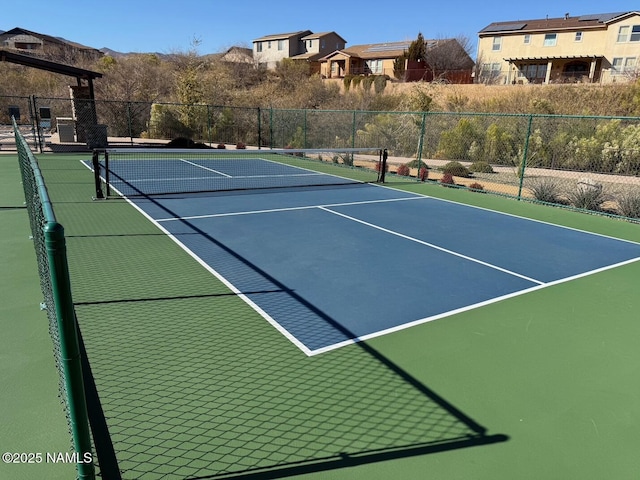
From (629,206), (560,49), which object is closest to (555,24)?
(560,49)

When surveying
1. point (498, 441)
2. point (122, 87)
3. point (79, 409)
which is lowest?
point (498, 441)

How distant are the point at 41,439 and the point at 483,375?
3549 millimetres

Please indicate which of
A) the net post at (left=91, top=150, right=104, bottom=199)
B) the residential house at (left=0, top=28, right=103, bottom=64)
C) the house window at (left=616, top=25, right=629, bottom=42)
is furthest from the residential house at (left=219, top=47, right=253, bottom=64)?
the net post at (left=91, top=150, right=104, bottom=199)

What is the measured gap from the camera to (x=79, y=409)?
6.73 ft

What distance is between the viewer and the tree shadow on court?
119 inches

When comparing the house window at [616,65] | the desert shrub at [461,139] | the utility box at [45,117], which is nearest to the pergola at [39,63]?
the utility box at [45,117]

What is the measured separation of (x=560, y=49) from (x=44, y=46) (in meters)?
68.2

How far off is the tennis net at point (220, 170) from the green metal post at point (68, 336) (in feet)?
29.3

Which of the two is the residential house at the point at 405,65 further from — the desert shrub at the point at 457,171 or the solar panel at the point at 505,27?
the desert shrub at the point at 457,171

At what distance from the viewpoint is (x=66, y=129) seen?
69.7 feet

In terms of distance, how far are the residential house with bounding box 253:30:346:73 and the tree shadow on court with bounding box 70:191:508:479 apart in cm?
7109

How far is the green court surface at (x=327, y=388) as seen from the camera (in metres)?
3.04

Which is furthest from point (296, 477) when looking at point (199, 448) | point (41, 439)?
point (41, 439)

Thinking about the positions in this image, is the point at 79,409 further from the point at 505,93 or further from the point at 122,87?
the point at 122,87
